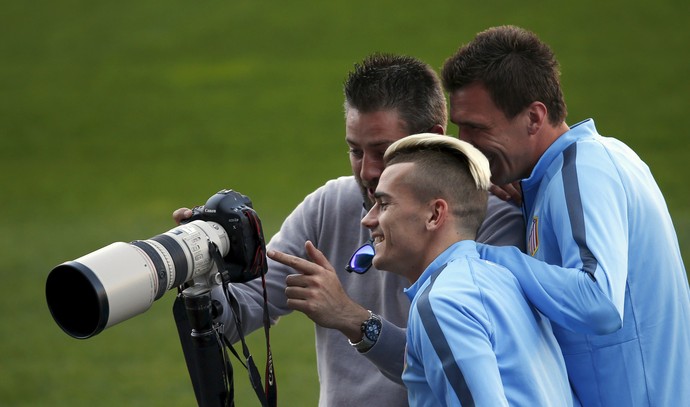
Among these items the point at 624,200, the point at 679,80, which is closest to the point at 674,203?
the point at 679,80

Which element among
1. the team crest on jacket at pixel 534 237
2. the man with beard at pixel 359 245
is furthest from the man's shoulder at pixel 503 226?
the team crest on jacket at pixel 534 237

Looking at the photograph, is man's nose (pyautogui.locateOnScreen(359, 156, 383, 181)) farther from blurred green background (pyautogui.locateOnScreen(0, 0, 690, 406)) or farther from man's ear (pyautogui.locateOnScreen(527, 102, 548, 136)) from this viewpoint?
blurred green background (pyautogui.locateOnScreen(0, 0, 690, 406))

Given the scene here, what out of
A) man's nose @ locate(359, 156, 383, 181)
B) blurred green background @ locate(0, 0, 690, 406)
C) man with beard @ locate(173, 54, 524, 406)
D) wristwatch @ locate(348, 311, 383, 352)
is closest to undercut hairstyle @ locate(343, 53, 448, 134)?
man with beard @ locate(173, 54, 524, 406)

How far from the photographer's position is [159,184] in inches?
441

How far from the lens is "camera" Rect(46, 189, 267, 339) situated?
99.2 inches

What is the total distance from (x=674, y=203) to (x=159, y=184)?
4.95 m

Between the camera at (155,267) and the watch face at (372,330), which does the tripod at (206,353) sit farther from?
the watch face at (372,330)

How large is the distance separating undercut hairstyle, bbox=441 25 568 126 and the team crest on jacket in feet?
0.98

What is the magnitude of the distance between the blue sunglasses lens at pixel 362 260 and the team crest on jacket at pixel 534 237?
0.47m

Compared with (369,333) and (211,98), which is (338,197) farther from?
(211,98)

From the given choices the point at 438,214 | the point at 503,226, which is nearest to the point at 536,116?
the point at 503,226

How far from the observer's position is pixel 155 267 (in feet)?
8.59

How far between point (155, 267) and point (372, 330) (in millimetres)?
571

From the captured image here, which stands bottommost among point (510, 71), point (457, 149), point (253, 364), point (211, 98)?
point (211, 98)
